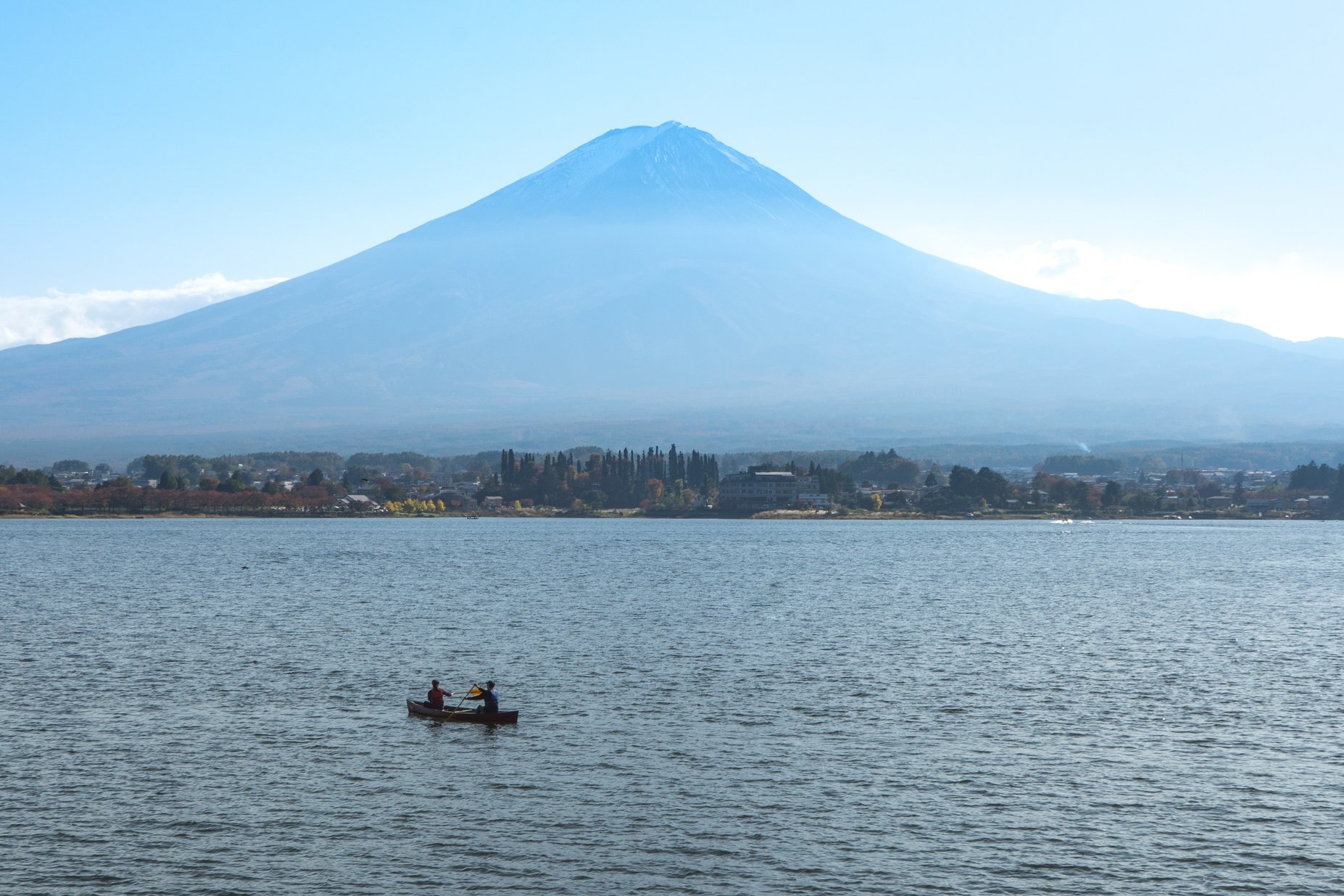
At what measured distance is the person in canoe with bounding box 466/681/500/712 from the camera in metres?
45.2

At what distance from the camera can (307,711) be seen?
152 ft

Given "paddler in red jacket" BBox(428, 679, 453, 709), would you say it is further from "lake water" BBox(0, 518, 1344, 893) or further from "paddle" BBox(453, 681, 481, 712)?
"lake water" BBox(0, 518, 1344, 893)

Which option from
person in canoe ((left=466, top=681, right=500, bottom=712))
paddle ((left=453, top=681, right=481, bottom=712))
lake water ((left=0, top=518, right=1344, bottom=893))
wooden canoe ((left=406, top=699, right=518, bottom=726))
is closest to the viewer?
lake water ((left=0, top=518, right=1344, bottom=893))

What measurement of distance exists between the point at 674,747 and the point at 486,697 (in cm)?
737

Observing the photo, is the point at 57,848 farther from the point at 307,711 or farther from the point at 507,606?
the point at 507,606

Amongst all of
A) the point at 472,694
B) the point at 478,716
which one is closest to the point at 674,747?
the point at 478,716

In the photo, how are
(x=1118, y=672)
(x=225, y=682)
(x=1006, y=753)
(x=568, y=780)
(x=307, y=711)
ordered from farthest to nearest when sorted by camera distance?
(x=1118, y=672) < (x=225, y=682) < (x=307, y=711) < (x=1006, y=753) < (x=568, y=780)

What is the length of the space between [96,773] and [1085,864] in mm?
25928

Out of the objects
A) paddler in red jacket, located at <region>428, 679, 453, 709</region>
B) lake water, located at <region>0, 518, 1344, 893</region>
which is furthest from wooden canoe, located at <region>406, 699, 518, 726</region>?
lake water, located at <region>0, 518, 1344, 893</region>

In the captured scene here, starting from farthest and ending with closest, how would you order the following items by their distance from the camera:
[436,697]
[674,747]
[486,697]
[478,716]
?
1. [436,697]
2. [486,697]
3. [478,716]
4. [674,747]

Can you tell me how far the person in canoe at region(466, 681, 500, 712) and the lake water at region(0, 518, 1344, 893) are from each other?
1.07m

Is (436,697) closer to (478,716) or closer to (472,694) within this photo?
(472,694)

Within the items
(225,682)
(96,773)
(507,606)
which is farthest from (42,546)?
(96,773)

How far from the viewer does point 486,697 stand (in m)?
45.3
